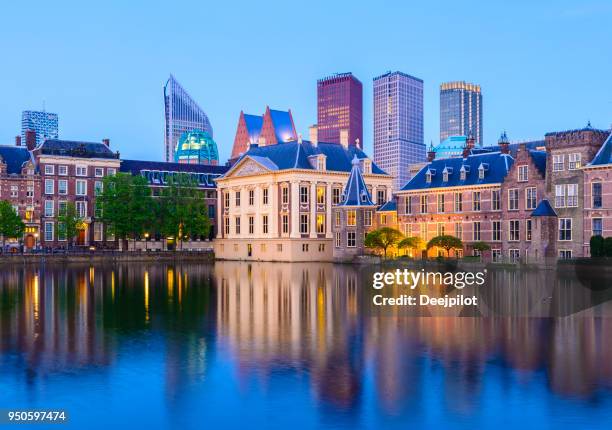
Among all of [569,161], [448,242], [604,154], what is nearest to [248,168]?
[448,242]

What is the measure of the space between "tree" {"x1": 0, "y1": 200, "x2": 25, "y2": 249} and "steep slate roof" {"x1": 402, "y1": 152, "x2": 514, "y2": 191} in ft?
180

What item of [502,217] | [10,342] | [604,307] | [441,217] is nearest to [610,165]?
[502,217]


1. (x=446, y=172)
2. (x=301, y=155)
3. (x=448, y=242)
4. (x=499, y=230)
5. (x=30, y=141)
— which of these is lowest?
(x=448, y=242)

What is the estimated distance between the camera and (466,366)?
73.0 ft

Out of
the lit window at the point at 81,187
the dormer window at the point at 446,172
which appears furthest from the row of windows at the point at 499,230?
the lit window at the point at 81,187

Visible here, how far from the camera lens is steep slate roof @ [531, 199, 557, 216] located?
75812 millimetres

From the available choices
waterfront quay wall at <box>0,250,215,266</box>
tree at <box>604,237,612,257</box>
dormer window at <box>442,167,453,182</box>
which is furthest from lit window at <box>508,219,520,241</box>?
waterfront quay wall at <box>0,250,215,266</box>

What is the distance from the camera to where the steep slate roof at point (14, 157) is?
116188mm

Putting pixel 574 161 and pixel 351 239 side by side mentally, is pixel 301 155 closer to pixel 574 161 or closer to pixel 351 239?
pixel 351 239

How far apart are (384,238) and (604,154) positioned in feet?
89.3

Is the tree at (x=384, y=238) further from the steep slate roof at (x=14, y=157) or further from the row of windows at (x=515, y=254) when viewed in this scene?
the steep slate roof at (x=14, y=157)

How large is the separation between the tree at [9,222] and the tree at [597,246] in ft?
252

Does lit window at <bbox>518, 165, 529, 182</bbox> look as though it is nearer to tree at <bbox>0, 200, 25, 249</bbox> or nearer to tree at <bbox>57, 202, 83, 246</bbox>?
tree at <bbox>57, 202, 83, 246</bbox>

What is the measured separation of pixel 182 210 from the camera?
365 ft
